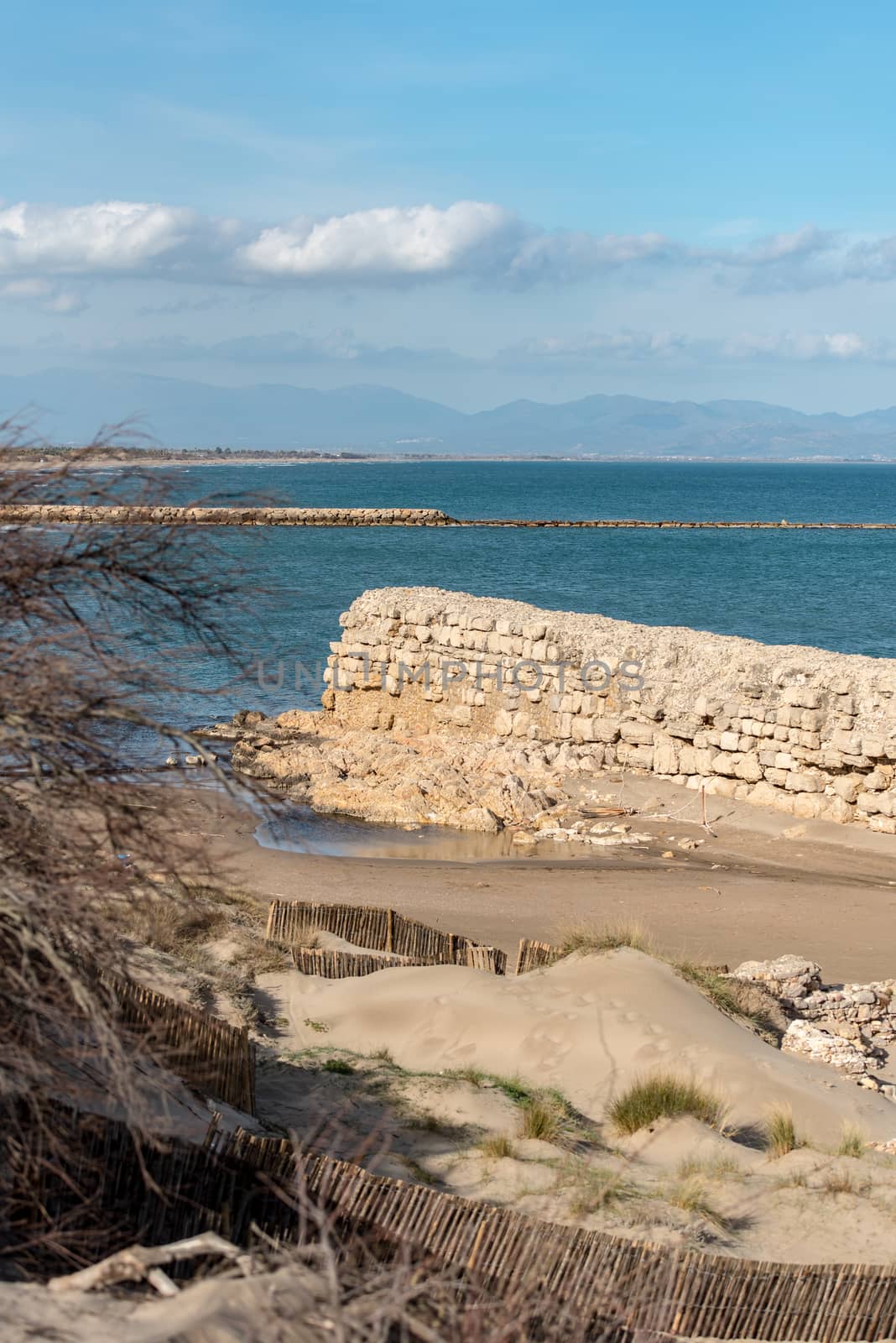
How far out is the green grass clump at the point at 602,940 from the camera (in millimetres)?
10422

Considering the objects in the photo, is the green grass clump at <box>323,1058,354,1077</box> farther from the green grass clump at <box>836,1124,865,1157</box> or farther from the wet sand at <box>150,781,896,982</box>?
the wet sand at <box>150,781,896,982</box>

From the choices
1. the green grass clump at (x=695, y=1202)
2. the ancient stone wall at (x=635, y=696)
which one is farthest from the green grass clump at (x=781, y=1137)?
the ancient stone wall at (x=635, y=696)

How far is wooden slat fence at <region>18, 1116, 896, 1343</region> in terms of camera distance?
508 centimetres

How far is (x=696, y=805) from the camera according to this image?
17.1 meters

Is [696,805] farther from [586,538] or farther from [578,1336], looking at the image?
[586,538]

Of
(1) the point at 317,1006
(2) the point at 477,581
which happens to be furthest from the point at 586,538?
(1) the point at 317,1006

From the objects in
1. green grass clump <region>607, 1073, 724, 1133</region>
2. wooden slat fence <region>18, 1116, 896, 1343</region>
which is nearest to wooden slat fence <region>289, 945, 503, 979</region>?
green grass clump <region>607, 1073, 724, 1133</region>

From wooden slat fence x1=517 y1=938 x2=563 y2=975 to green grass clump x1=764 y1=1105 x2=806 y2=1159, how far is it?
311 cm

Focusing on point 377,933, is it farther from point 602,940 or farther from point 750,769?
point 750,769

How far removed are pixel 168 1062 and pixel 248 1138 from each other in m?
1.25

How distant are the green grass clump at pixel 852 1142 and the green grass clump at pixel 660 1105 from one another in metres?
0.74

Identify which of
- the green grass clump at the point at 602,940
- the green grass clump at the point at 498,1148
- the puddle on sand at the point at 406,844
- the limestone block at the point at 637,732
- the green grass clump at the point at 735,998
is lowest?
the puddle on sand at the point at 406,844

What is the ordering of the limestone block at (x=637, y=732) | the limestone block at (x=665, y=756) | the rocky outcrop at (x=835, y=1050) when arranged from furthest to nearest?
the limestone block at (x=637, y=732), the limestone block at (x=665, y=756), the rocky outcrop at (x=835, y=1050)

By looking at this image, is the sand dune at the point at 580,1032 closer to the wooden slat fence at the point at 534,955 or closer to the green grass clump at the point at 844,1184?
the wooden slat fence at the point at 534,955
